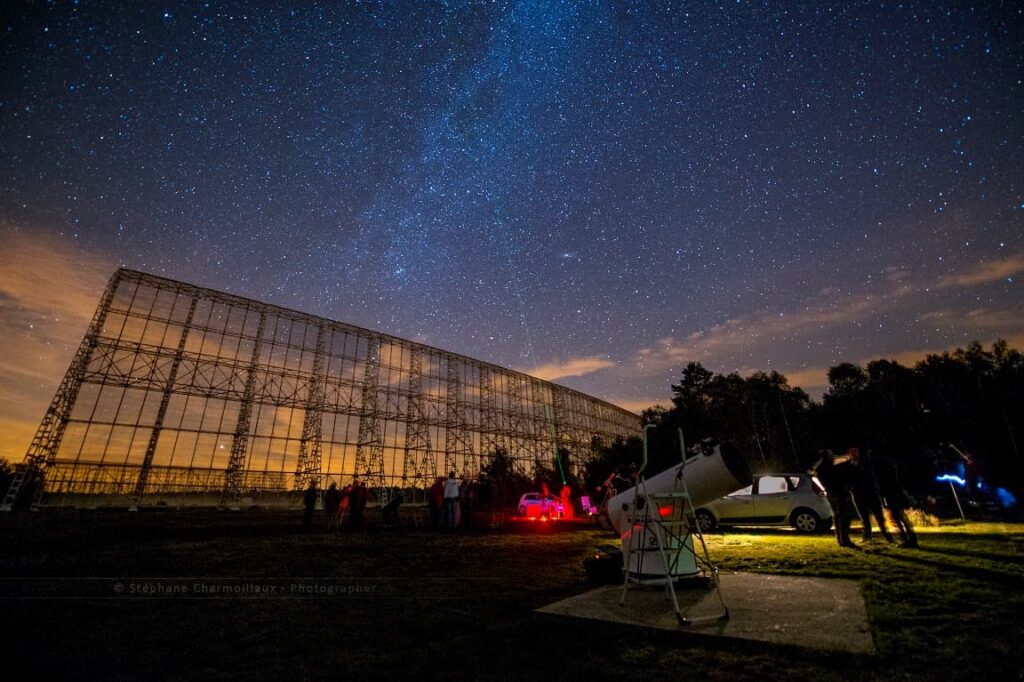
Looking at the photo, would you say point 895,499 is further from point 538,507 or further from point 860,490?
point 538,507

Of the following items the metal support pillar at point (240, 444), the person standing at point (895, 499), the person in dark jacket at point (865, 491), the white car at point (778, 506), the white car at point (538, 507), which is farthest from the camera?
the metal support pillar at point (240, 444)

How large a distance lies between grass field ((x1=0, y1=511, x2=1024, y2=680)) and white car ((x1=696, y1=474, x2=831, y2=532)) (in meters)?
3.14

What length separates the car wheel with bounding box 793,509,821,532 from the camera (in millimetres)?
11039

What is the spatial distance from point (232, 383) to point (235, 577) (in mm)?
34311

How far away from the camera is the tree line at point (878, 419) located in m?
27.6

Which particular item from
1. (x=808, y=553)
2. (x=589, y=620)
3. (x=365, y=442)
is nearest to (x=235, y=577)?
(x=589, y=620)

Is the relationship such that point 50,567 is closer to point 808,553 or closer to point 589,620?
point 589,620

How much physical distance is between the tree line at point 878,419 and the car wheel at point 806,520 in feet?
→ 46.0

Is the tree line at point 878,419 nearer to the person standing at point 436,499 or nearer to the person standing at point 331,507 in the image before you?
the person standing at point 436,499

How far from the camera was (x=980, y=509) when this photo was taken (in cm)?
1498

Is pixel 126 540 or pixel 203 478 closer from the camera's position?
pixel 126 540

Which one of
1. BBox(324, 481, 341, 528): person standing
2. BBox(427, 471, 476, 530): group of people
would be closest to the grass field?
BBox(427, 471, 476, 530): group of people

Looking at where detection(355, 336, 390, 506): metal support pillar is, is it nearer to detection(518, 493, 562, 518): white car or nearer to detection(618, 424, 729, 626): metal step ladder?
detection(518, 493, 562, 518): white car

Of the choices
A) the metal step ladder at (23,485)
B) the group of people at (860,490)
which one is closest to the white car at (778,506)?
the group of people at (860,490)
